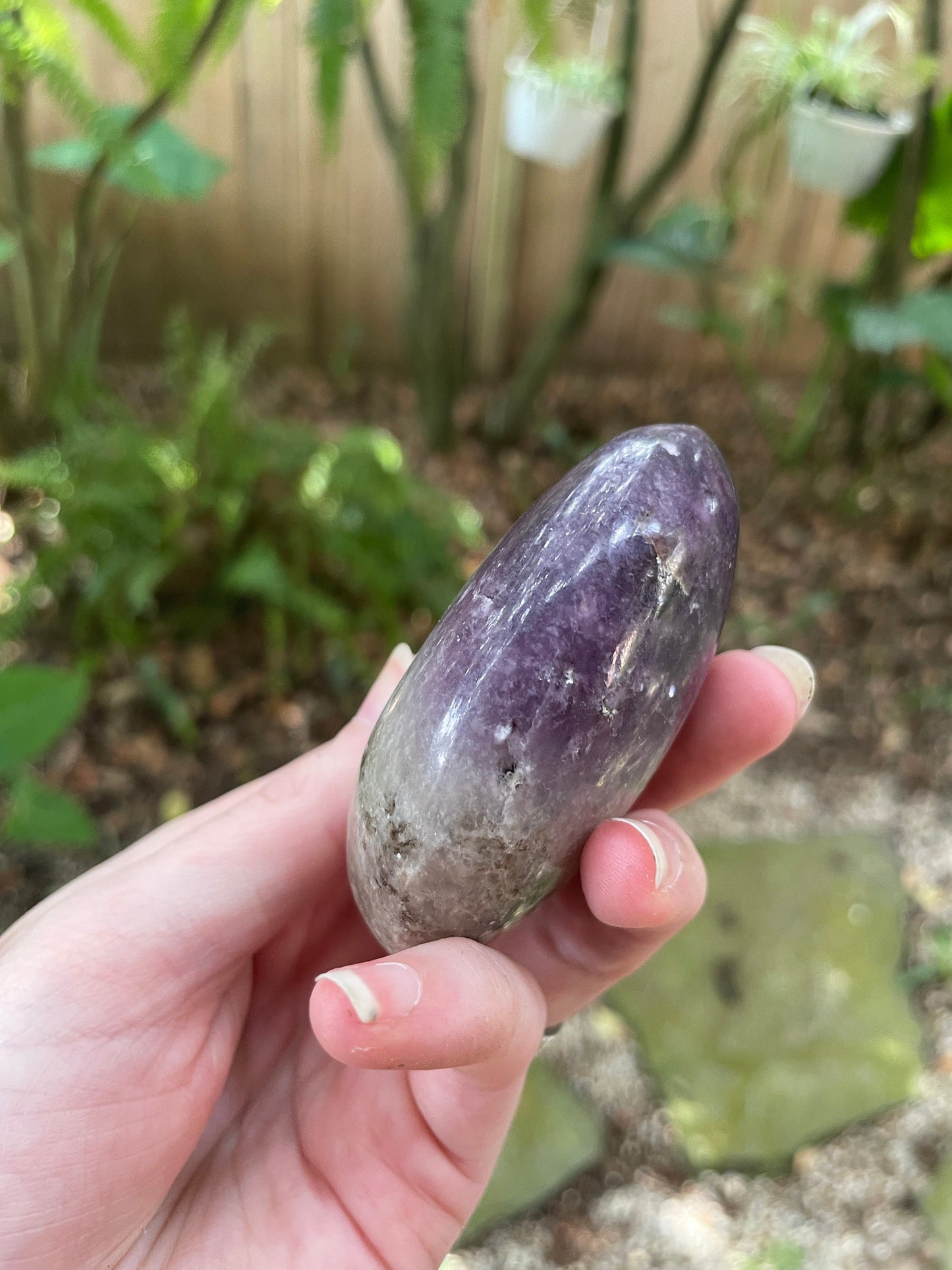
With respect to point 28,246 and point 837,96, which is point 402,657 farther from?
point 837,96

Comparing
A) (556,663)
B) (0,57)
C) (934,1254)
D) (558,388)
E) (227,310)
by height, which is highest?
(0,57)

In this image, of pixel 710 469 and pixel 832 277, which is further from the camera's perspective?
pixel 832 277

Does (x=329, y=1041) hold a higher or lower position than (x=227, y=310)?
higher

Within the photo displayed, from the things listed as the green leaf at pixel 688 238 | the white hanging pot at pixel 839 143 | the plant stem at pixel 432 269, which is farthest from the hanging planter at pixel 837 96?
the plant stem at pixel 432 269

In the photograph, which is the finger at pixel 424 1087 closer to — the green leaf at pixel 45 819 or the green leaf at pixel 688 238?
the green leaf at pixel 45 819

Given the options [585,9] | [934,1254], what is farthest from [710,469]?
[585,9]

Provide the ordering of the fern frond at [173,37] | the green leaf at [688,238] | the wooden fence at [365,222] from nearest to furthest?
the fern frond at [173,37] < the green leaf at [688,238] < the wooden fence at [365,222]

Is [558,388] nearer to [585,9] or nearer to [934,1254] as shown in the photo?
[585,9]

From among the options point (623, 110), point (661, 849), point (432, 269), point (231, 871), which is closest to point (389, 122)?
point (432, 269)
